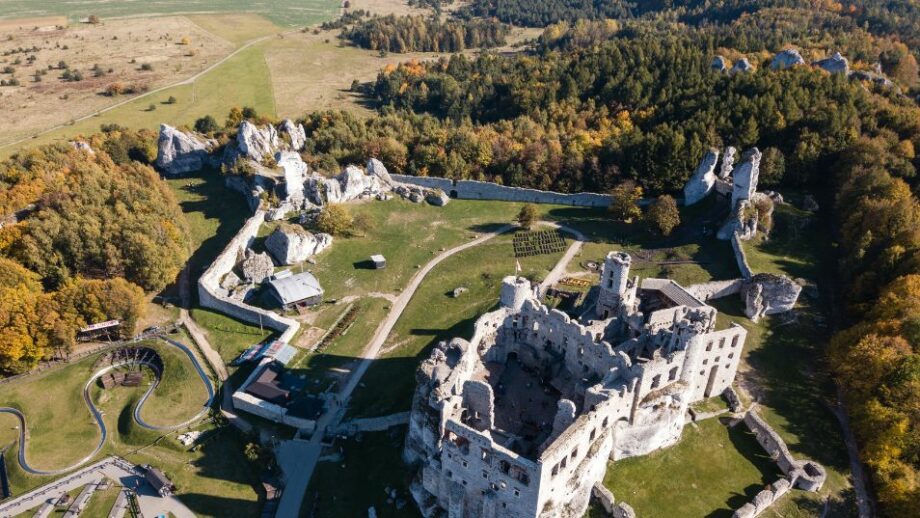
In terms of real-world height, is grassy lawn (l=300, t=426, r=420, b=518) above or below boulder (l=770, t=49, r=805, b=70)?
below

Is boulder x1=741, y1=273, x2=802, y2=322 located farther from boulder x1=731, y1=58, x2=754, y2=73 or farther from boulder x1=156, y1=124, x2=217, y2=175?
boulder x1=156, y1=124, x2=217, y2=175

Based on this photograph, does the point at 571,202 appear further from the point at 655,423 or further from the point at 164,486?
the point at 164,486

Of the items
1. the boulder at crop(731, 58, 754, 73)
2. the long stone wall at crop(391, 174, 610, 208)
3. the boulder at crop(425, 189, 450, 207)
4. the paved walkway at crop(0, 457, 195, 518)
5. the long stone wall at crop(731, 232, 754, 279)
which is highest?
the boulder at crop(731, 58, 754, 73)

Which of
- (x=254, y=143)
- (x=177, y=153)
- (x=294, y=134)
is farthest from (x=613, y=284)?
(x=177, y=153)

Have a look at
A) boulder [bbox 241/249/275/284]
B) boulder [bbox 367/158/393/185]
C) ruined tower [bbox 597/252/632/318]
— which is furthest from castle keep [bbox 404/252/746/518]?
boulder [bbox 367/158/393/185]

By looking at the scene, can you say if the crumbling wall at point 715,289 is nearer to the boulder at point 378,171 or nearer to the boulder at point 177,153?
the boulder at point 378,171

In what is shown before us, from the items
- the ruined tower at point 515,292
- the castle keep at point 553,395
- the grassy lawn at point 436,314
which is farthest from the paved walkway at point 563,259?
the ruined tower at point 515,292
